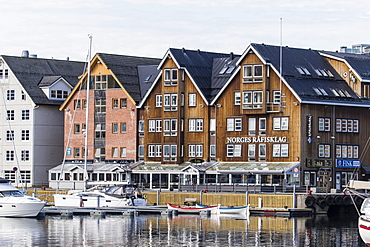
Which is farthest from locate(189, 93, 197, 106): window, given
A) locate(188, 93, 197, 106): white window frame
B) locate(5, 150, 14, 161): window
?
locate(5, 150, 14, 161): window

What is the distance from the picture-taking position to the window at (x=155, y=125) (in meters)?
101

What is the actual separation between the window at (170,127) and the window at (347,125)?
16696 mm

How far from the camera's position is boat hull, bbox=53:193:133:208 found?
87.2 meters

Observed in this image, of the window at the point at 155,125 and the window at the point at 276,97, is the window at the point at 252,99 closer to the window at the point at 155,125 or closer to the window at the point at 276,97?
the window at the point at 276,97

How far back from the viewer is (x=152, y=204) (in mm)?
91000

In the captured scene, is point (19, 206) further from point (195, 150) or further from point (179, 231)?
point (195, 150)

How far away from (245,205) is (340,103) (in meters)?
16.0

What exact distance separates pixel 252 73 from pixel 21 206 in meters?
26.1

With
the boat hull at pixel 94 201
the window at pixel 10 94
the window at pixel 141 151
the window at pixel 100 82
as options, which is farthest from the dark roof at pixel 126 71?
the boat hull at pixel 94 201

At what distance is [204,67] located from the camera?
102m

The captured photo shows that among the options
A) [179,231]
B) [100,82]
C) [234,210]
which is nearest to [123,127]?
[100,82]

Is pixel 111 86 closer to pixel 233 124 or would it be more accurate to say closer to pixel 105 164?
pixel 105 164

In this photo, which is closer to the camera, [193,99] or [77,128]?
[193,99]

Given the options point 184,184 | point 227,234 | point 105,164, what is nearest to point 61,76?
point 105,164
